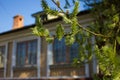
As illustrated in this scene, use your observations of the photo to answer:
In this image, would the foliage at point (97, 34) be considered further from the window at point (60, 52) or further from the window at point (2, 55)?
the window at point (2, 55)

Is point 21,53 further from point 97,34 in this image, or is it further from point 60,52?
point 97,34

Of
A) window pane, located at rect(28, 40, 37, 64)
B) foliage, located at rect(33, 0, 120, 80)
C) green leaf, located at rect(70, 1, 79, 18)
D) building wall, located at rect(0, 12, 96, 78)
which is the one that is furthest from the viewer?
window pane, located at rect(28, 40, 37, 64)

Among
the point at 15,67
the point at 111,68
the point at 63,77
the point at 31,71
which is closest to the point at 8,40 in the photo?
the point at 15,67

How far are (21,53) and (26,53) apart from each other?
423 millimetres

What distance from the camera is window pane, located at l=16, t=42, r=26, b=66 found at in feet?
51.0

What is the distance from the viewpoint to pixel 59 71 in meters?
13.2

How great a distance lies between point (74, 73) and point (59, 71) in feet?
3.15

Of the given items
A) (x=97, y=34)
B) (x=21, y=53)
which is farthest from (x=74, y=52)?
(x=97, y=34)

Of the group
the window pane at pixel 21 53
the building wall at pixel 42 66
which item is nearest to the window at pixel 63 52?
the building wall at pixel 42 66

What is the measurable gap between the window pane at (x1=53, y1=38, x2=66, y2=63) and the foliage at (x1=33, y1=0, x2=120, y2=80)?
156 inches

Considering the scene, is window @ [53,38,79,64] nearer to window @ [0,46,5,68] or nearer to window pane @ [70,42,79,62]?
window pane @ [70,42,79,62]

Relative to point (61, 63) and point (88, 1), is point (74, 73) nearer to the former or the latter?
point (61, 63)

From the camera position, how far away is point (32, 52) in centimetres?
1505

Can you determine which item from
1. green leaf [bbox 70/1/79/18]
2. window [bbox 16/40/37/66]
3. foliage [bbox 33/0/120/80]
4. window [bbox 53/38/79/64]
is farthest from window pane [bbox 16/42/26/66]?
green leaf [bbox 70/1/79/18]
